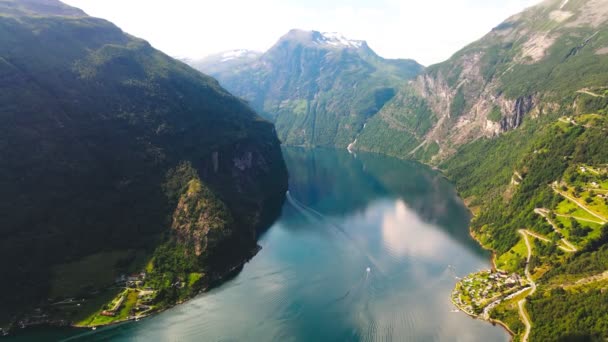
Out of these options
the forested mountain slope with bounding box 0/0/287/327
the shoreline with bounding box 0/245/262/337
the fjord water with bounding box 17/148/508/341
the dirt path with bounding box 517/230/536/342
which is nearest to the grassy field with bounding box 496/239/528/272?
the dirt path with bounding box 517/230/536/342

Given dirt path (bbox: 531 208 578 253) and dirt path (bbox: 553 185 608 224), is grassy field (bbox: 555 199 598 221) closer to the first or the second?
dirt path (bbox: 553 185 608 224)

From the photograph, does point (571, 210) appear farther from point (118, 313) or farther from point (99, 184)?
point (99, 184)

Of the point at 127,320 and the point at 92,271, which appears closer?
the point at 127,320

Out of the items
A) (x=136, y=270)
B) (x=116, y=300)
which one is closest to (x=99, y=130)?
(x=136, y=270)

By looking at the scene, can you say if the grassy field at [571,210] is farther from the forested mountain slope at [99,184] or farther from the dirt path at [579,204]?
the forested mountain slope at [99,184]

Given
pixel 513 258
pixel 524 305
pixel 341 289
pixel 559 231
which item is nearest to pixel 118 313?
pixel 341 289

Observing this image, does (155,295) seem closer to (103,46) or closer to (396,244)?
(396,244)

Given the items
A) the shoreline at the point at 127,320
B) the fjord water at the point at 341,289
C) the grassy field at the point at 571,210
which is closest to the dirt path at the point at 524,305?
the fjord water at the point at 341,289
